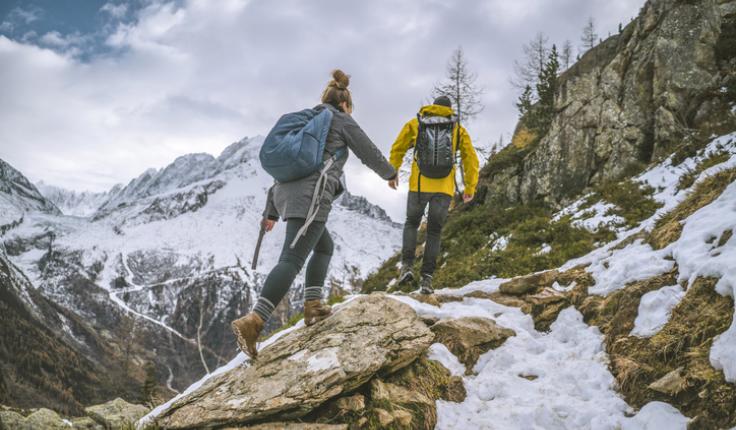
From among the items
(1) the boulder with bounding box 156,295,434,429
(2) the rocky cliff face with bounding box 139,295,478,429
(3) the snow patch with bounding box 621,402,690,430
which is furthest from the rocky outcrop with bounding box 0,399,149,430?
(3) the snow patch with bounding box 621,402,690,430

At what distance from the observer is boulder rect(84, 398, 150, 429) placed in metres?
4.75

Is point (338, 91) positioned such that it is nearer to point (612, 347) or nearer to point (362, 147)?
point (362, 147)

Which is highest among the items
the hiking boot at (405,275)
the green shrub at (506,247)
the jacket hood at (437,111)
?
the jacket hood at (437,111)

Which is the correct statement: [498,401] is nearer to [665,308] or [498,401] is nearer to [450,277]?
[665,308]

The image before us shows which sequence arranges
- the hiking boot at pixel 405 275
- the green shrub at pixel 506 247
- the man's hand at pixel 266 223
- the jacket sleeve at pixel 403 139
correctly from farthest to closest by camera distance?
the green shrub at pixel 506 247
the hiking boot at pixel 405 275
the jacket sleeve at pixel 403 139
the man's hand at pixel 266 223

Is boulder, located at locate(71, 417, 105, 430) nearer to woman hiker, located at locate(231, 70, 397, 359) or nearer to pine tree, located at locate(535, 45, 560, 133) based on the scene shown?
woman hiker, located at locate(231, 70, 397, 359)

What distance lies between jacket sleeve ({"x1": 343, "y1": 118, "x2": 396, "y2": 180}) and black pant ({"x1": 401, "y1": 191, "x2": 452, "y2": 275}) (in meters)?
1.91

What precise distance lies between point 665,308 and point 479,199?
1420 cm

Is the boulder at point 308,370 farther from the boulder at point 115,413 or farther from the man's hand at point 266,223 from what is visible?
the boulder at point 115,413

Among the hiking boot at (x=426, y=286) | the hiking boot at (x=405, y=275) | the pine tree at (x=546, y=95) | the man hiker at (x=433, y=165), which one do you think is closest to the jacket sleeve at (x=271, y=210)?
the man hiker at (x=433, y=165)

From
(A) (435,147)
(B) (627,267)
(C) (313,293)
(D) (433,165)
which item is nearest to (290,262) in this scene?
(C) (313,293)

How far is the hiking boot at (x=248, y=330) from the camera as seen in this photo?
12.1 feet

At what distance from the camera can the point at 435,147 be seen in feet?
19.3

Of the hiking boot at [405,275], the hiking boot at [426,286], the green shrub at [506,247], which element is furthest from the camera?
the green shrub at [506,247]
